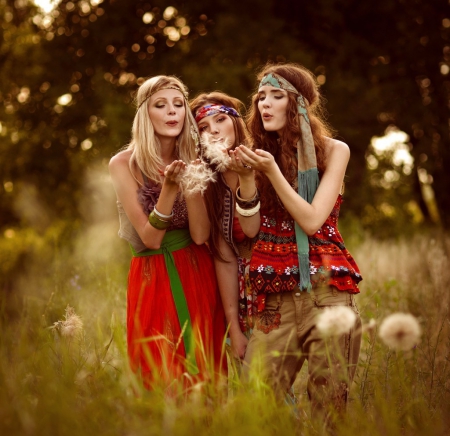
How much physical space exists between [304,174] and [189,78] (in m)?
7.35

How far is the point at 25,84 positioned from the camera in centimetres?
1236

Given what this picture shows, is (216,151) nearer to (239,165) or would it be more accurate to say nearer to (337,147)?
(239,165)

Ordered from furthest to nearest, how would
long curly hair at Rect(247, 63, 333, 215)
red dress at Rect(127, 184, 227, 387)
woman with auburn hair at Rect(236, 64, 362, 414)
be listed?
red dress at Rect(127, 184, 227, 387) → long curly hair at Rect(247, 63, 333, 215) → woman with auburn hair at Rect(236, 64, 362, 414)

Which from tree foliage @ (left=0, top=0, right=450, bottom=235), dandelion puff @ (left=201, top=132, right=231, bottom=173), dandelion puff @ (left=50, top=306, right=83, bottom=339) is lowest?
dandelion puff @ (left=50, top=306, right=83, bottom=339)

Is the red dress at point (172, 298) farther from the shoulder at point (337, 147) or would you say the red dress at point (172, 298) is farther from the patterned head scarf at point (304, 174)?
the shoulder at point (337, 147)

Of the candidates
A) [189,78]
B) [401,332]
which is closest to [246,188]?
[401,332]

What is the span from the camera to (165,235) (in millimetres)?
3391

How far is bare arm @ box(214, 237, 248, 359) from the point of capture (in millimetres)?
3324

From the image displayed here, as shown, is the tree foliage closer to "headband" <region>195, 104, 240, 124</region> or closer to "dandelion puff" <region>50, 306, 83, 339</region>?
"headband" <region>195, 104, 240, 124</region>

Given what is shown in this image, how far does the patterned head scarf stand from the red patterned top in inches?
2.1

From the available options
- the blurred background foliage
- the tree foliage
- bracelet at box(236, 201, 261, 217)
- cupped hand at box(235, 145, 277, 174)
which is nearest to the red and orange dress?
bracelet at box(236, 201, 261, 217)

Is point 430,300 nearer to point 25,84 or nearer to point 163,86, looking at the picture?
point 163,86

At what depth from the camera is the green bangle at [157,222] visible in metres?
3.14

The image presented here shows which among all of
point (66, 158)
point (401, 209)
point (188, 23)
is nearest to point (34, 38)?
point (66, 158)
